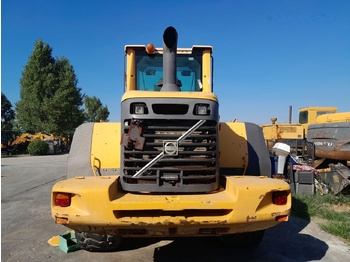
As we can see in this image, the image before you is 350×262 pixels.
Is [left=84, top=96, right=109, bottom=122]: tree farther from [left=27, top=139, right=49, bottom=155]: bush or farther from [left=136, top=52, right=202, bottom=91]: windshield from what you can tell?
[left=136, top=52, right=202, bottom=91]: windshield

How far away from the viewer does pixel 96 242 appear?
377 cm

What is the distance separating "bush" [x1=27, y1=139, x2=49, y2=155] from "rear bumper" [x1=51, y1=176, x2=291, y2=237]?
2496 cm

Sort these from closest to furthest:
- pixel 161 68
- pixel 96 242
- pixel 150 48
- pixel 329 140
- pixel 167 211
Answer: pixel 167 211 → pixel 96 242 → pixel 150 48 → pixel 161 68 → pixel 329 140

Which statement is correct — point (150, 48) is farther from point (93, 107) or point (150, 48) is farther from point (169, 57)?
point (93, 107)

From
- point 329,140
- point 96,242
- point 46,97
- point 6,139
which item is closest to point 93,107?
point 46,97

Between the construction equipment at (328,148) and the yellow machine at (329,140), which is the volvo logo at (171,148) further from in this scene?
the yellow machine at (329,140)

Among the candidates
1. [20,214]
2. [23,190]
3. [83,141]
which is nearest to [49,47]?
[23,190]

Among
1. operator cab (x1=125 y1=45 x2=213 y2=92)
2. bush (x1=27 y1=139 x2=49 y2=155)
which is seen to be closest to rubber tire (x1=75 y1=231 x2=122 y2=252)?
operator cab (x1=125 y1=45 x2=213 y2=92)

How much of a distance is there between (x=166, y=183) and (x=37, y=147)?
82.7ft

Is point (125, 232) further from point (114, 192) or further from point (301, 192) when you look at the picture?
point (301, 192)

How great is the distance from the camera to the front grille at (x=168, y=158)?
293cm

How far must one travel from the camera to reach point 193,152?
2953 mm

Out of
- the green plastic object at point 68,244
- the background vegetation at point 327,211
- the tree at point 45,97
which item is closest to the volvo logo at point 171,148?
the green plastic object at point 68,244

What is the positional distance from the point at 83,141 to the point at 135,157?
1121 millimetres
